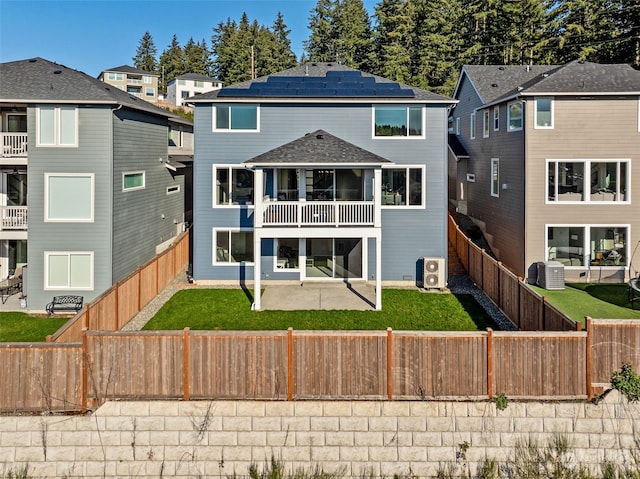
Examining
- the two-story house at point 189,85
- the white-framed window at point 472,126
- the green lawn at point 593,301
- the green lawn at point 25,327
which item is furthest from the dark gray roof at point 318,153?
the two-story house at point 189,85

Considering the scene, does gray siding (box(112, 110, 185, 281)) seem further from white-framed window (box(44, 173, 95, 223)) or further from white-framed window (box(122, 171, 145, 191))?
white-framed window (box(44, 173, 95, 223))

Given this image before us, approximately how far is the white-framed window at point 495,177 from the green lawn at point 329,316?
706 cm

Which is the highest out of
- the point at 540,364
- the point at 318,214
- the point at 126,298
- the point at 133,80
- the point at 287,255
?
the point at 133,80

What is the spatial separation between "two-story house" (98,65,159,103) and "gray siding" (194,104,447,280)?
5659 cm

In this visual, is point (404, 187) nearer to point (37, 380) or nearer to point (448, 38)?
point (37, 380)

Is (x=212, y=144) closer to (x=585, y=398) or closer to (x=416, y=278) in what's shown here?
(x=416, y=278)

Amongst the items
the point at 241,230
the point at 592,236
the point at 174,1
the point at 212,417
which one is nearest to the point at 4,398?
the point at 212,417

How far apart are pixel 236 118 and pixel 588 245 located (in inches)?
548

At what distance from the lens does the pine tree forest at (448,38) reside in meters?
35.1

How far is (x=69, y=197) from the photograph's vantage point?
16.7m

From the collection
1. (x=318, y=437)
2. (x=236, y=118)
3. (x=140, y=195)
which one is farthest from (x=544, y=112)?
(x=140, y=195)

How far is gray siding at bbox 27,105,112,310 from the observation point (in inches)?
647

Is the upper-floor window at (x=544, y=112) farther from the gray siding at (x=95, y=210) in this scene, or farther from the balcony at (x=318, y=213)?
the gray siding at (x=95, y=210)

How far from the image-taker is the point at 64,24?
24.0 metres
